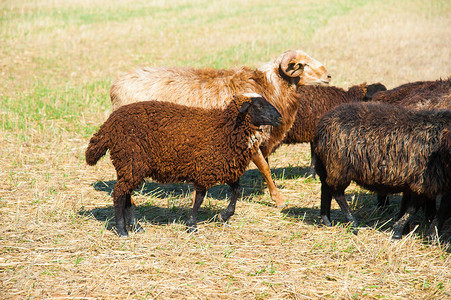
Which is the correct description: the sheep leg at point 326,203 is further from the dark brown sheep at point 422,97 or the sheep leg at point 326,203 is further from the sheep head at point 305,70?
the sheep head at point 305,70

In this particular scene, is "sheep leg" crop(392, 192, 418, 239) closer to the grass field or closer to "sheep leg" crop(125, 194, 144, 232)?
the grass field

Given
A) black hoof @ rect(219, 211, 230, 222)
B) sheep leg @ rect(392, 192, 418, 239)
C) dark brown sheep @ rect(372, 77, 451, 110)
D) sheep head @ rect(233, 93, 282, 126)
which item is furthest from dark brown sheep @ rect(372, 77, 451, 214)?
black hoof @ rect(219, 211, 230, 222)

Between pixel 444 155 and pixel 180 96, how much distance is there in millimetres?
4076

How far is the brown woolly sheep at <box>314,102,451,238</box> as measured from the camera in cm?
552

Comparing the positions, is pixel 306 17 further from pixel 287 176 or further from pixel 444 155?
pixel 444 155

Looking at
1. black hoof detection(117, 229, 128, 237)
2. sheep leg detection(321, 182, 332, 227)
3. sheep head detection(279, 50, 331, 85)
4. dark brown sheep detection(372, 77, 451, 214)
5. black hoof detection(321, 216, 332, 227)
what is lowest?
black hoof detection(321, 216, 332, 227)

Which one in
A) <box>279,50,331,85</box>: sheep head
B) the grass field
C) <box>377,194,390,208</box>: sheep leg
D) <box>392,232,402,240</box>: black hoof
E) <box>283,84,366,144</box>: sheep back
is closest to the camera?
the grass field

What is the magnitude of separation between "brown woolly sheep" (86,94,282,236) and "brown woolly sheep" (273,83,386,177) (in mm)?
2443

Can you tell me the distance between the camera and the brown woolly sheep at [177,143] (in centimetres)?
570

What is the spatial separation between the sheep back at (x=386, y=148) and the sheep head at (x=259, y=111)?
27.2 inches

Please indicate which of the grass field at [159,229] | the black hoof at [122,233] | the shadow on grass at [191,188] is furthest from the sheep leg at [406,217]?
the black hoof at [122,233]

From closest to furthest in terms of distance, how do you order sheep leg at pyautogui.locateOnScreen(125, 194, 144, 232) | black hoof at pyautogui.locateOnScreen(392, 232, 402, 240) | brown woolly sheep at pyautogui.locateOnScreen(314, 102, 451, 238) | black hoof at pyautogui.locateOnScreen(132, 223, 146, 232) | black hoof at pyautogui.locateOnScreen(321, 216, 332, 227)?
1. brown woolly sheep at pyautogui.locateOnScreen(314, 102, 451, 238)
2. black hoof at pyautogui.locateOnScreen(392, 232, 402, 240)
3. black hoof at pyautogui.locateOnScreen(132, 223, 146, 232)
4. sheep leg at pyautogui.locateOnScreen(125, 194, 144, 232)
5. black hoof at pyautogui.locateOnScreen(321, 216, 332, 227)

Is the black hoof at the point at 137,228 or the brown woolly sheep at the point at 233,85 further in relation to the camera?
the brown woolly sheep at the point at 233,85

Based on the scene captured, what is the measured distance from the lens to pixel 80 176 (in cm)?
792
